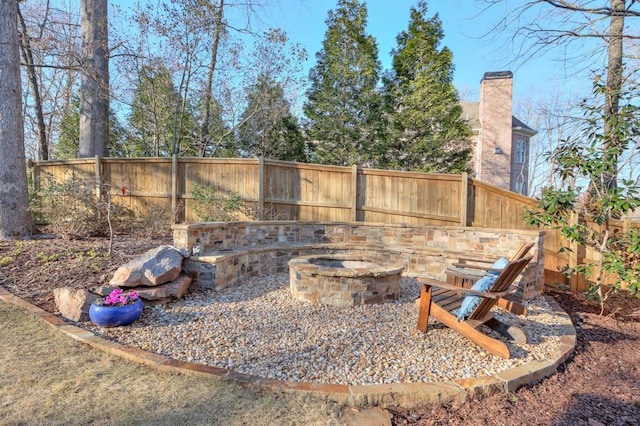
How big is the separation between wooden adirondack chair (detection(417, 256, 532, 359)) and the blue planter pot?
270cm

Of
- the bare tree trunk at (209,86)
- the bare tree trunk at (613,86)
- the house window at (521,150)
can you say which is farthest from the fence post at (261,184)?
the house window at (521,150)

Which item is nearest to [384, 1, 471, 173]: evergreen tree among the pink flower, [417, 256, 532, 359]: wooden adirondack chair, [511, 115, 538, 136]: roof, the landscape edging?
[511, 115, 538, 136]: roof

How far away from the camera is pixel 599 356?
3252 millimetres

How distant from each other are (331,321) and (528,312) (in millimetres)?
2346

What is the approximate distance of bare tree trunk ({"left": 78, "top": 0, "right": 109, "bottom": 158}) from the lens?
8.28 meters

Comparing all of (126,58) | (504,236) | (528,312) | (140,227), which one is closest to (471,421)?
(528,312)

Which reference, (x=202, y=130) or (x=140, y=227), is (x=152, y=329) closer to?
(x=140, y=227)

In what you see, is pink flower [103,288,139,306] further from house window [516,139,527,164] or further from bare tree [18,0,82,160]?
house window [516,139,527,164]

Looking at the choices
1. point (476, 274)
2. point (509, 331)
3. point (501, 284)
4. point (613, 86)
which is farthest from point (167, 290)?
point (613, 86)

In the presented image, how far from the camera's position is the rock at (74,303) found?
11.4 feet

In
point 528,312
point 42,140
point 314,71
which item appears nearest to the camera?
point 528,312

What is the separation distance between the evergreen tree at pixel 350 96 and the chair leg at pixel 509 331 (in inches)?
350

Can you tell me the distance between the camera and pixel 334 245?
6.16m

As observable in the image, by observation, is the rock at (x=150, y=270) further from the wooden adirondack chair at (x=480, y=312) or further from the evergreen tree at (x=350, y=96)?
the evergreen tree at (x=350, y=96)
